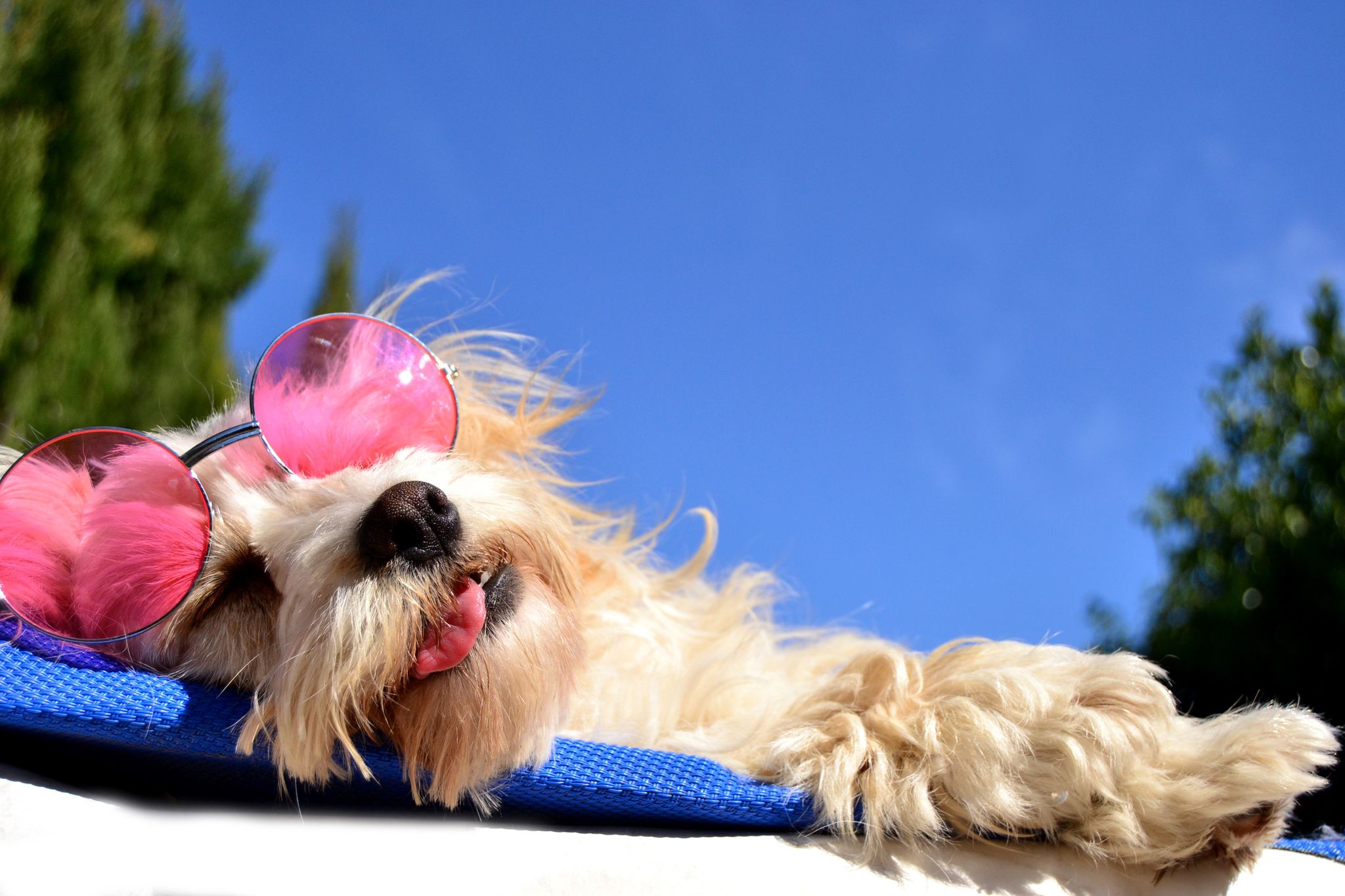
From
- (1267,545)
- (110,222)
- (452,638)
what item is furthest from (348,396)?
(1267,545)

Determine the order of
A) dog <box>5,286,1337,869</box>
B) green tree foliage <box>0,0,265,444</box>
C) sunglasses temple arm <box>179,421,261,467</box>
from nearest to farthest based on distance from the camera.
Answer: dog <box>5,286,1337,869</box>, sunglasses temple arm <box>179,421,261,467</box>, green tree foliage <box>0,0,265,444</box>

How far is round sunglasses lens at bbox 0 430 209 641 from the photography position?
1646 mm

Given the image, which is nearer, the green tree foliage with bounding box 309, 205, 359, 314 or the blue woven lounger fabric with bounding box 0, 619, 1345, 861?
the blue woven lounger fabric with bounding box 0, 619, 1345, 861

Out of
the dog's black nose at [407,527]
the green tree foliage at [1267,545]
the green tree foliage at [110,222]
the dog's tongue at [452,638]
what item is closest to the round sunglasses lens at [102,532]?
the dog's black nose at [407,527]

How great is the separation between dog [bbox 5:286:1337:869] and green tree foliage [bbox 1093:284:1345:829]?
447 cm

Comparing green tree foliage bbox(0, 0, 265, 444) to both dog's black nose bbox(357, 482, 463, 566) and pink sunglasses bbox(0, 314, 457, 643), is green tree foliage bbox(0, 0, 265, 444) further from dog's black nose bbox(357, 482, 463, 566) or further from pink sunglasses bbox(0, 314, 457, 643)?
dog's black nose bbox(357, 482, 463, 566)

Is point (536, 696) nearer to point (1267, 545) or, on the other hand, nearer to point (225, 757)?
point (225, 757)

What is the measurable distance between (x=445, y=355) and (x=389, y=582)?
128cm

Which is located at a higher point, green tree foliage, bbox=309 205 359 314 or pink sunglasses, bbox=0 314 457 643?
green tree foliage, bbox=309 205 359 314

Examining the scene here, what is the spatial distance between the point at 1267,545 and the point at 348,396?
6104 mm

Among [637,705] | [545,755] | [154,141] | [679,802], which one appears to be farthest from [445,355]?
[154,141]

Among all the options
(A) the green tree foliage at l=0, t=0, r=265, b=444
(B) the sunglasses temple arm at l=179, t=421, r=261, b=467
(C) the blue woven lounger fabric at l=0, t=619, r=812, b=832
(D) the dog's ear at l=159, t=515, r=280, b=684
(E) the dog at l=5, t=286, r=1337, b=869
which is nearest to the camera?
(C) the blue woven lounger fabric at l=0, t=619, r=812, b=832

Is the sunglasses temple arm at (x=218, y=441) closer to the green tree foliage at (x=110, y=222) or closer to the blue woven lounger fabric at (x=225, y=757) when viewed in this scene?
the blue woven lounger fabric at (x=225, y=757)

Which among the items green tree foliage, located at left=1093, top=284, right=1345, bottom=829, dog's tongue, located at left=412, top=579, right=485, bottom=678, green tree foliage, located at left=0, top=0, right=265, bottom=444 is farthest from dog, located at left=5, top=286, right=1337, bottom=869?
green tree foliage, located at left=1093, top=284, right=1345, bottom=829
